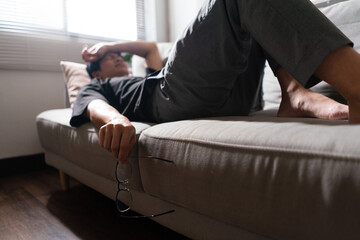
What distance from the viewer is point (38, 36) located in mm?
1826

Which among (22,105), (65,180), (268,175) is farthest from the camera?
(22,105)

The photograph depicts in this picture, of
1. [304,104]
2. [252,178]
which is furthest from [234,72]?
[252,178]

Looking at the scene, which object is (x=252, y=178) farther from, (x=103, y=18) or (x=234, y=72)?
(x=103, y=18)

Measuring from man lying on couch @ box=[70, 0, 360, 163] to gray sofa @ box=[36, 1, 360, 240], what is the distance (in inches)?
3.8

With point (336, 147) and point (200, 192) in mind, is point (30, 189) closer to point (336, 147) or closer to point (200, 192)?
point (200, 192)

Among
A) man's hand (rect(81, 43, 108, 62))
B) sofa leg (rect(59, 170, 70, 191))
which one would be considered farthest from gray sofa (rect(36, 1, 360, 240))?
man's hand (rect(81, 43, 108, 62))

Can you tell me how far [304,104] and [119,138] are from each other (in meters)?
0.52

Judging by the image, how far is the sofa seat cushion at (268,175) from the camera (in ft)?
1.15

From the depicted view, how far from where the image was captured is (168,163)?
0.59m

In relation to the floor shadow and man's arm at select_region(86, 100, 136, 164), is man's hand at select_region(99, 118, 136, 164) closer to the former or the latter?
man's arm at select_region(86, 100, 136, 164)

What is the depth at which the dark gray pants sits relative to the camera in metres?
0.48

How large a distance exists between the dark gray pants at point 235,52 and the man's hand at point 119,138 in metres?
0.21

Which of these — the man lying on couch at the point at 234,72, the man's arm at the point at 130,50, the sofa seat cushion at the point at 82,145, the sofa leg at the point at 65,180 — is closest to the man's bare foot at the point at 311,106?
the man lying on couch at the point at 234,72

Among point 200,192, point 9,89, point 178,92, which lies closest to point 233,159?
point 200,192
